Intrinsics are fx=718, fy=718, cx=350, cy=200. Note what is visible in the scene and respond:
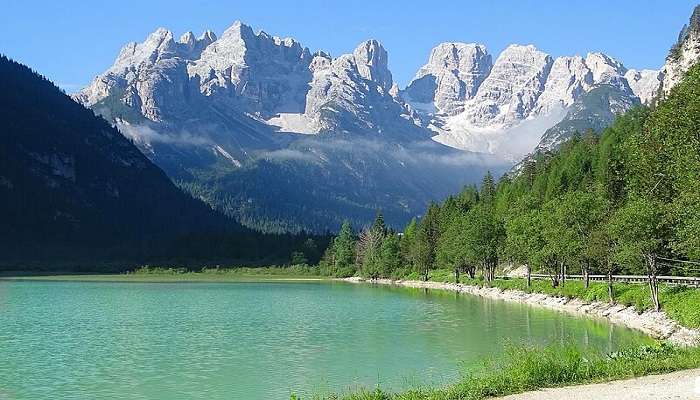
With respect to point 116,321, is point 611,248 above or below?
above

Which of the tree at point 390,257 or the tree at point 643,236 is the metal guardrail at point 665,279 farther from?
the tree at point 390,257

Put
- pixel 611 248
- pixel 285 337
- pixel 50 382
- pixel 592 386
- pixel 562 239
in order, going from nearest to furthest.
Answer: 1. pixel 592 386
2. pixel 50 382
3. pixel 285 337
4. pixel 611 248
5. pixel 562 239

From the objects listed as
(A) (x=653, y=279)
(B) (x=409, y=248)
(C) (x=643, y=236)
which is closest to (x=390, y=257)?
(B) (x=409, y=248)

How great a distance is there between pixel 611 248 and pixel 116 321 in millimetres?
49091

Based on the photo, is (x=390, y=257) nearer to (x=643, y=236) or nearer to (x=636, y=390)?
(x=643, y=236)

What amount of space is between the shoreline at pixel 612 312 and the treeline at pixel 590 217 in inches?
98.4

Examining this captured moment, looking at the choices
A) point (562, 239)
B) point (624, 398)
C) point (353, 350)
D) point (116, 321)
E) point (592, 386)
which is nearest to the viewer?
point (624, 398)

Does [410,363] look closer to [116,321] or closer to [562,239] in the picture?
[116,321]

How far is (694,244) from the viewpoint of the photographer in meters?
42.0

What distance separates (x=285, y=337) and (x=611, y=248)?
3784cm

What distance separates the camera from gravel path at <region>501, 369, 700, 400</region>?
21594 millimetres

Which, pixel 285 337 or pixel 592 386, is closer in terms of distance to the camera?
pixel 592 386

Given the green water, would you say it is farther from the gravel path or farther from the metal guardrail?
the gravel path

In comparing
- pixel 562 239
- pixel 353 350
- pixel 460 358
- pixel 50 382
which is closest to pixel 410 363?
pixel 460 358
